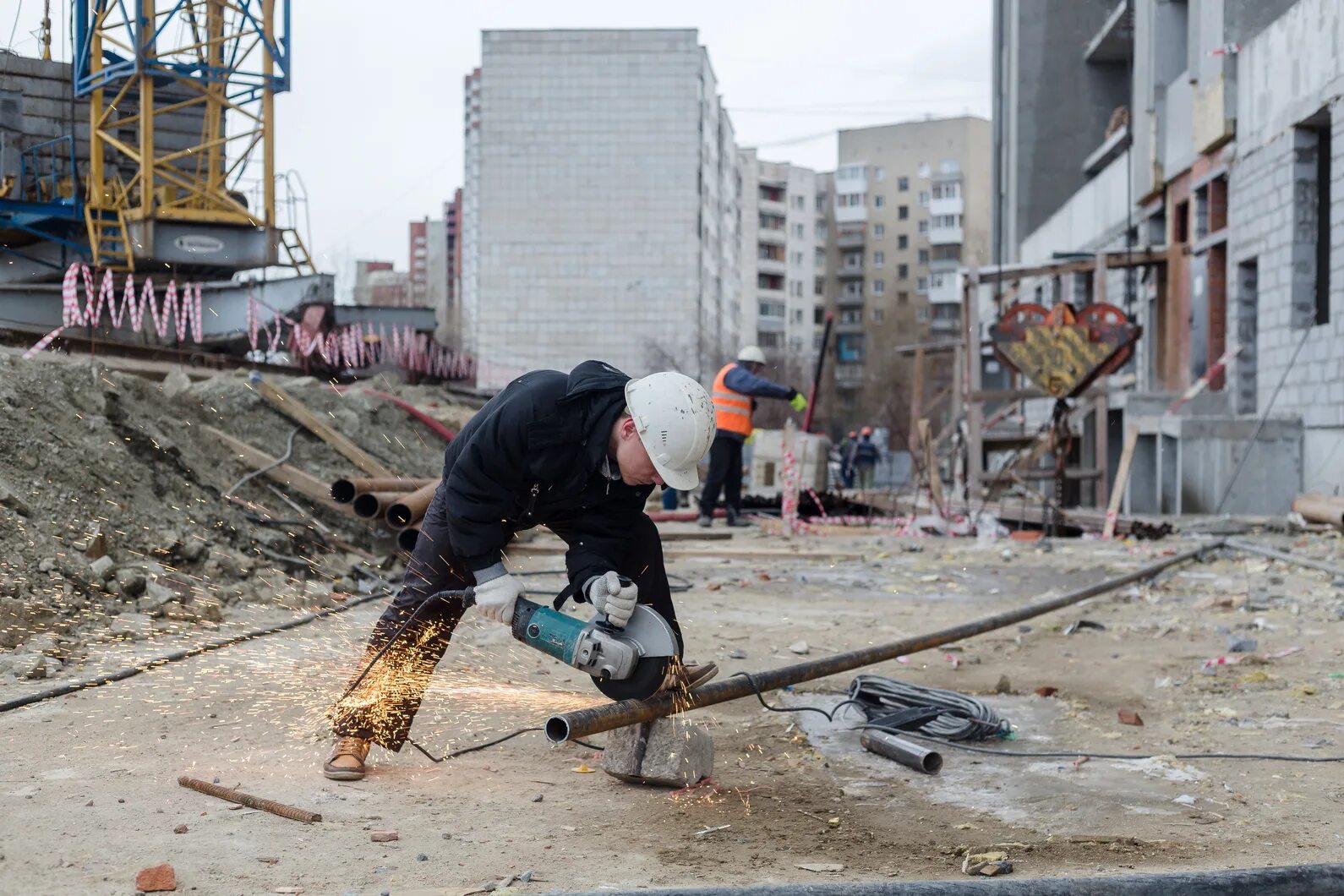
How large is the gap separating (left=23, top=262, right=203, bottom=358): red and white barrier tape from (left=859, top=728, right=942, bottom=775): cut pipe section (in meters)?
12.2

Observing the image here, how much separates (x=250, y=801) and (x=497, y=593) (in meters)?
0.86

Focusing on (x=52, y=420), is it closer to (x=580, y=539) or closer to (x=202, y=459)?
(x=202, y=459)

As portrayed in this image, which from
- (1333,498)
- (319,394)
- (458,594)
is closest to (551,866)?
(458,594)

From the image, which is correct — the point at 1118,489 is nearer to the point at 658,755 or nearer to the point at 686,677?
the point at 686,677

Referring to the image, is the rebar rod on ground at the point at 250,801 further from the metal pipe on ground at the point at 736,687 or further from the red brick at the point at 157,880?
the metal pipe on ground at the point at 736,687

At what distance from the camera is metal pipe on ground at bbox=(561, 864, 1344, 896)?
2.56 m

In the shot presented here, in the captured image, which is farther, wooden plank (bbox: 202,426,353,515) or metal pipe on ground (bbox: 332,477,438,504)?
wooden plank (bbox: 202,426,353,515)

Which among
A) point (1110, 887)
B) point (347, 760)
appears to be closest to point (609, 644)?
point (347, 760)

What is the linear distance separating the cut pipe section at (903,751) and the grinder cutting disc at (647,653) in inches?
39.1

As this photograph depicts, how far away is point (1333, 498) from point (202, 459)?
9469 millimetres

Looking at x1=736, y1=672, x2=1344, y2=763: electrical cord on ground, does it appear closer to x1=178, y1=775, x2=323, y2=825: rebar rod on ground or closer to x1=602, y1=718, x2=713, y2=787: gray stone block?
x1=602, y1=718, x2=713, y2=787: gray stone block

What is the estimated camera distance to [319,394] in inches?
472

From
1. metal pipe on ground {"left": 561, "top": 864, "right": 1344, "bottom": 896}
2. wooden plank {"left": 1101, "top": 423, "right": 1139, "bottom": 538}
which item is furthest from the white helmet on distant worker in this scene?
metal pipe on ground {"left": 561, "top": 864, "right": 1344, "bottom": 896}

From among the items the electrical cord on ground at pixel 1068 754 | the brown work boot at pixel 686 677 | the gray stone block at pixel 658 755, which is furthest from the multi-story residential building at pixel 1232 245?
the gray stone block at pixel 658 755
